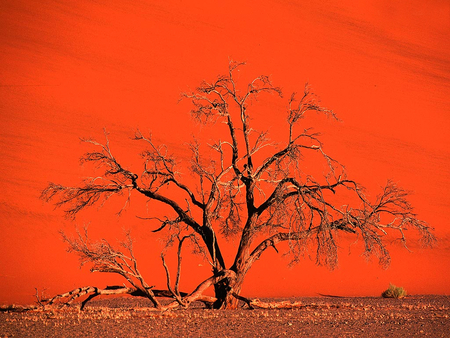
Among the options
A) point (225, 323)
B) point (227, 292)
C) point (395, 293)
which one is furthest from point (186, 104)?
point (225, 323)

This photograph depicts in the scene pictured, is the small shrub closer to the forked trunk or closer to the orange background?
the orange background

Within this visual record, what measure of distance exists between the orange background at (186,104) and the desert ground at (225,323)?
4.60 m

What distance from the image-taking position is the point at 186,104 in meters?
30.6

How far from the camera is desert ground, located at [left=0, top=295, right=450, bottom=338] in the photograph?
323 inches

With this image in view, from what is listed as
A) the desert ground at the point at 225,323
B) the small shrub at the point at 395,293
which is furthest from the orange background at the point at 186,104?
the desert ground at the point at 225,323

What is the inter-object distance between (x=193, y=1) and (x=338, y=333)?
34.0m

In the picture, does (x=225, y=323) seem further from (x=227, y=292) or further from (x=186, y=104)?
(x=186, y=104)

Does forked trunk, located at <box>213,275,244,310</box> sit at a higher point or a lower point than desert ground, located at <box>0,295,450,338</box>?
higher

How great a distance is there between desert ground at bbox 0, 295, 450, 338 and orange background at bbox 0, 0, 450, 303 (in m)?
4.60

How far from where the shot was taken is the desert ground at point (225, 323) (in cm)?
820

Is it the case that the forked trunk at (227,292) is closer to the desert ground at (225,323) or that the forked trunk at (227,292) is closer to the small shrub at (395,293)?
the desert ground at (225,323)

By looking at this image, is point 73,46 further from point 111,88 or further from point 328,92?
point 328,92

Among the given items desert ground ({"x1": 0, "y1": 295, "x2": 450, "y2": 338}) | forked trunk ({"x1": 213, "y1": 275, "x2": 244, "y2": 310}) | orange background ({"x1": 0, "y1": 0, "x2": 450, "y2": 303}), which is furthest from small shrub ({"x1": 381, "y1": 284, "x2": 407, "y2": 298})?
forked trunk ({"x1": 213, "y1": 275, "x2": 244, "y2": 310})

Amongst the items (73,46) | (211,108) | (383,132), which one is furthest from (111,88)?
(211,108)
